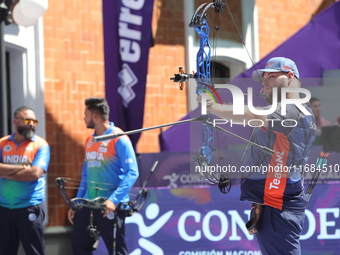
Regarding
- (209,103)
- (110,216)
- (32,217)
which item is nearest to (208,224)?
Answer: (110,216)

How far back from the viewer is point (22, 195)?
25.3 feet

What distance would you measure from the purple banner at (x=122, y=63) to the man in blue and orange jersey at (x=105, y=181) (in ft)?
7.45

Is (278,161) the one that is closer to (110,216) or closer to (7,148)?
(110,216)

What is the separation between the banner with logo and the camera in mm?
8500

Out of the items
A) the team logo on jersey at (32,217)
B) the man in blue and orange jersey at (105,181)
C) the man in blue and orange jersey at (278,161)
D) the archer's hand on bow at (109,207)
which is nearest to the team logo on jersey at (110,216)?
the man in blue and orange jersey at (105,181)

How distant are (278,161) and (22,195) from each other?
11.2 ft

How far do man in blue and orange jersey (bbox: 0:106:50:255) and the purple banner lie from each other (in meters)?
2.11

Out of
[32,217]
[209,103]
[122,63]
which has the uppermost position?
[122,63]

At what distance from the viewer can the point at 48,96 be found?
1041 centimetres

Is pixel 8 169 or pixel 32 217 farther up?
pixel 8 169

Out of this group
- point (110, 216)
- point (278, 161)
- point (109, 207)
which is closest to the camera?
point (278, 161)

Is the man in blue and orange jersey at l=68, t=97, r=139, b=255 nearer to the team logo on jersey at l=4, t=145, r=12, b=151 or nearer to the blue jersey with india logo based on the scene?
the blue jersey with india logo

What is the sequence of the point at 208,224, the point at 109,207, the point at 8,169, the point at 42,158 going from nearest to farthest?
the point at 109,207
the point at 8,169
the point at 42,158
the point at 208,224

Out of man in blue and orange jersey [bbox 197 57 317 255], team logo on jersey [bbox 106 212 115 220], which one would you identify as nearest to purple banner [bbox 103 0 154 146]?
team logo on jersey [bbox 106 212 115 220]
